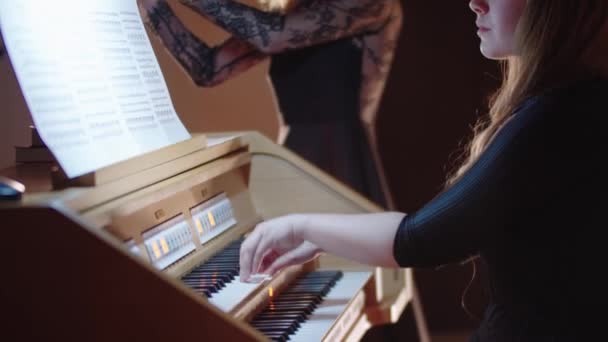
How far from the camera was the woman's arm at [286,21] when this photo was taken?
7.54 feet

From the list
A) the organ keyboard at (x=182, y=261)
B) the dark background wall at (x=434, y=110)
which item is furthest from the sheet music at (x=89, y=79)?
the dark background wall at (x=434, y=110)

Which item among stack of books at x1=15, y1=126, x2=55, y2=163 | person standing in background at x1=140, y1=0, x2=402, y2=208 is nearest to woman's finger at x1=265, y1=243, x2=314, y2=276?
stack of books at x1=15, y1=126, x2=55, y2=163

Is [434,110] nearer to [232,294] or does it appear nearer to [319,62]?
[319,62]

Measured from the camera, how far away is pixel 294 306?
1.72 metres

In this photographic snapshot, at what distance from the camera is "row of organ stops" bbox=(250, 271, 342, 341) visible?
62.4 inches

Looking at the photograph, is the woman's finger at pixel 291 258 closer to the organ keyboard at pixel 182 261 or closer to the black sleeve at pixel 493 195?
the organ keyboard at pixel 182 261

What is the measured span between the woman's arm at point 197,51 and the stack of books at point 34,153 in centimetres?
56

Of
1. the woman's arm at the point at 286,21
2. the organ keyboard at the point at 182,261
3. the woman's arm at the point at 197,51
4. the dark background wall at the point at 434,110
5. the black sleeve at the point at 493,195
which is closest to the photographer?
the organ keyboard at the point at 182,261

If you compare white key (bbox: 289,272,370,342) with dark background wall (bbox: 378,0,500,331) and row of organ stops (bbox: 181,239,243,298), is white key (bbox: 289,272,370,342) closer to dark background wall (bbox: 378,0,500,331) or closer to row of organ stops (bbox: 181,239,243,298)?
row of organ stops (bbox: 181,239,243,298)

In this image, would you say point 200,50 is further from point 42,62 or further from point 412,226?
point 412,226

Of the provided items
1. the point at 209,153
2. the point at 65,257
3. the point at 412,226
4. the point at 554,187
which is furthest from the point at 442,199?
the point at 209,153

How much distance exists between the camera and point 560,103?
1.26 meters

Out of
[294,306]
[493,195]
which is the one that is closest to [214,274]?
[294,306]

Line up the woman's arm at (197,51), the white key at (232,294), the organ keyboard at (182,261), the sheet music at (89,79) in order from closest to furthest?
1. the organ keyboard at (182,261)
2. the sheet music at (89,79)
3. the white key at (232,294)
4. the woman's arm at (197,51)
